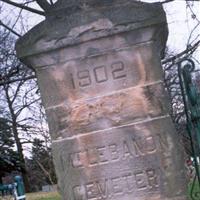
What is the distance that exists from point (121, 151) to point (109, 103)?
1.24ft

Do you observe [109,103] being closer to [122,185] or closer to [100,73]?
[100,73]

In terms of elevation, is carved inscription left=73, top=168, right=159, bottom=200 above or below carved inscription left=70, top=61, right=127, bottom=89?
below

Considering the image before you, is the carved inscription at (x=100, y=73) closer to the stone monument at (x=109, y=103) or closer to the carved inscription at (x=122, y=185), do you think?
the stone monument at (x=109, y=103)

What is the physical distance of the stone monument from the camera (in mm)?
4844

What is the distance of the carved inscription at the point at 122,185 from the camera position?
4828mm

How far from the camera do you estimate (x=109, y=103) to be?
4.91m

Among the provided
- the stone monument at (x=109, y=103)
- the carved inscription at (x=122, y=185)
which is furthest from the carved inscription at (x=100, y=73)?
the carved inscription at (x=122, y=185)

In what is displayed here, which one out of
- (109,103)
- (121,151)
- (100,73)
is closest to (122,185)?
(121,151)

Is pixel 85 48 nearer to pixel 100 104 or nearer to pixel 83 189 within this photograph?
pixel 100 104

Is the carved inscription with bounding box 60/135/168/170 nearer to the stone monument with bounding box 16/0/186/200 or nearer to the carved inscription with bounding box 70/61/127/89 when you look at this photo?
the stone monument with bounding box 16/0/186/200

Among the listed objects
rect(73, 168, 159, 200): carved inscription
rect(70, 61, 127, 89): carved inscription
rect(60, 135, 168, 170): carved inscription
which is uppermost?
rect(70, 61, 127, 89): carved inscription

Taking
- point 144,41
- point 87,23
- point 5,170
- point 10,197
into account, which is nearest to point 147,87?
point 144,41

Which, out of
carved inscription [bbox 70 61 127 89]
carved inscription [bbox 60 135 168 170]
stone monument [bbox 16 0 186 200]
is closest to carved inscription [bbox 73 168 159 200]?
stone monument [bbox 16 0 186 200]

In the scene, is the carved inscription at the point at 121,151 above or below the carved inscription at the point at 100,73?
below
